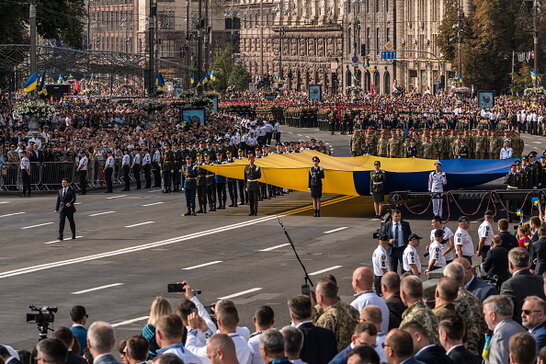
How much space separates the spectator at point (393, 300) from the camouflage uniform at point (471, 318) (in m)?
0.67

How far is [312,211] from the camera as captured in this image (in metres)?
36.9

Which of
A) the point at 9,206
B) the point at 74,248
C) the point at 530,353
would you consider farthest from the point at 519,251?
the point at 9,206

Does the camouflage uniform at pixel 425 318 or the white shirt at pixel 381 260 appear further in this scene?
the white shirt at pixel 381 260

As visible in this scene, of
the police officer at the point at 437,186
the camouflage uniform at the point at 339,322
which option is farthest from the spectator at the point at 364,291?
the police officer at the point at 437,186

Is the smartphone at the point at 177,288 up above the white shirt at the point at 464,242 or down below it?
above

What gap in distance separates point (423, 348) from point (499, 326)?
48.8 inches

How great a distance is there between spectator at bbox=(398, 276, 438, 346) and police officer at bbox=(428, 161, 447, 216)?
20570 millimetres

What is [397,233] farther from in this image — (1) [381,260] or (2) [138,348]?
(2) [138,348]

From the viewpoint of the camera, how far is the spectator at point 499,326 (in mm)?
12141

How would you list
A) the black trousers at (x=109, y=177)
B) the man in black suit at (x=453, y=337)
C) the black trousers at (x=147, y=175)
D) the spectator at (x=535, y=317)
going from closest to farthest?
the man in black suit at (x=453, y=337)
the spectator at (x=535, y=317)
the black trousers at (x=109, y=177)
the black trousers at (x=147, y=175)

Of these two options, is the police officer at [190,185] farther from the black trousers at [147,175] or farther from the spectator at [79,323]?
the spectator at [79,323]

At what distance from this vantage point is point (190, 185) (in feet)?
118

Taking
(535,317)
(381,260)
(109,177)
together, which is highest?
(109,177)

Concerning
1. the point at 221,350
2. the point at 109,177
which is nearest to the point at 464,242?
the point at 221,350
